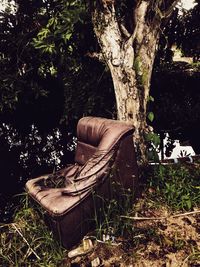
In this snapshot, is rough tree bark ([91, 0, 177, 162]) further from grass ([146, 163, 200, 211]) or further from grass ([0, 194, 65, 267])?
grass ([0, 194, 65, 267])

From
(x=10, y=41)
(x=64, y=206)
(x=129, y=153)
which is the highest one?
(x=10, y=41)

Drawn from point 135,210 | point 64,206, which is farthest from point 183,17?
point 64,206

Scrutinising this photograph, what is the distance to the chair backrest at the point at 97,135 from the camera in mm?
3582

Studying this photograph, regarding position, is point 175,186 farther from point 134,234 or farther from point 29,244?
point 29,244

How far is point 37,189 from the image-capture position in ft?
13.1

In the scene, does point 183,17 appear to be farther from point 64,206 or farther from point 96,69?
point 64,206

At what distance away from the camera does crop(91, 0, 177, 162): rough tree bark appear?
4387 mm

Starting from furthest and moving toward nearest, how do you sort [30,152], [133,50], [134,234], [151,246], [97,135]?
1. [30,152]
2. [133,50]
3. [97,135]
4. [134,234]
5. [151,246]

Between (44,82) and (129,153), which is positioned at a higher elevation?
(44,82)

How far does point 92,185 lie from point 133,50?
202 centimetres

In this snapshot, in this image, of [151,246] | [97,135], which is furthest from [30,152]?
[151,246]

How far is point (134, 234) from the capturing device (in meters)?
3.29

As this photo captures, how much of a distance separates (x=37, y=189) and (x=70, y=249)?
933 millimetres

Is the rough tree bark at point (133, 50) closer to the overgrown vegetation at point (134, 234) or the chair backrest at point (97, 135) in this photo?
the chair backrest at point (97, 135)
